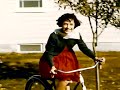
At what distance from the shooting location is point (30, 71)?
1203 centimetres

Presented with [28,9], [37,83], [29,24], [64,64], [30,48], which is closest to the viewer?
[64,64]

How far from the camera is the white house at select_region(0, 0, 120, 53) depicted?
14883mm

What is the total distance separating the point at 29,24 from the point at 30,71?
313cm

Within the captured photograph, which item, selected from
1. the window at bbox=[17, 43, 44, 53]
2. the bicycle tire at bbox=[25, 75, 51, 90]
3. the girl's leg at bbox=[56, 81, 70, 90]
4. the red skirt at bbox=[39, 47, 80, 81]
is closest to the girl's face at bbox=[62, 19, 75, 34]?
the red skirt at bbox=[39, 47, 80, 81]

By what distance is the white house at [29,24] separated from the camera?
14.9 m

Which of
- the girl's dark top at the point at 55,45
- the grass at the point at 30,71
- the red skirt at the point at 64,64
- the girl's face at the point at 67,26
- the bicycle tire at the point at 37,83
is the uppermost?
the girl's face at the point at 67,26

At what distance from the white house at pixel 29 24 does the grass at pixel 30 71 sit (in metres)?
0.51

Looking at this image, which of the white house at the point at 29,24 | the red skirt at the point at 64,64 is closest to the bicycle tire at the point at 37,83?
the red skirt at the point at 64,64

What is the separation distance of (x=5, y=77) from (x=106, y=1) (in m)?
3.72

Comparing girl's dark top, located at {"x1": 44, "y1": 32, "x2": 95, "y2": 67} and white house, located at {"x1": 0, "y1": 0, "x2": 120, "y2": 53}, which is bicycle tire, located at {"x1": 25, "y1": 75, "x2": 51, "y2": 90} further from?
white house, located at {"x1": 0, "y1": 0, "x2": 120, "y2": 53}

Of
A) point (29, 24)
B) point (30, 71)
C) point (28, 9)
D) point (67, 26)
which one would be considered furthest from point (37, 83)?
point (28, 9)

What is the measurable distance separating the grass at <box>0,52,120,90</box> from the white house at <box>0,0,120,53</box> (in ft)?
1.67

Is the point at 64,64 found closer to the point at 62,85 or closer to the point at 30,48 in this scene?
the point at 62,85

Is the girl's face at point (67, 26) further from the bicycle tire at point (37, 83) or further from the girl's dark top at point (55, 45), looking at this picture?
the bicycle tire at point (37, 83)
